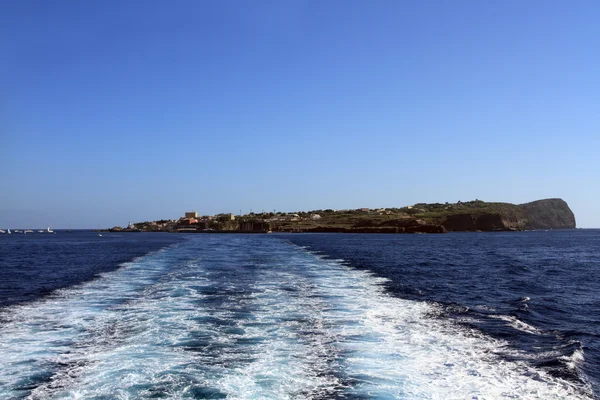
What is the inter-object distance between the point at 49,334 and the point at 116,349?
398cm

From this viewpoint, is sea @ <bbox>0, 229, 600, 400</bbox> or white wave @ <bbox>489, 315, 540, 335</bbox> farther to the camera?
white wave @ <bbox>489, 315, 540, 335</bbox>

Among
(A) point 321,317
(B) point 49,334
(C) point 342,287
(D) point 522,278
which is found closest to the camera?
(B) point 49,334

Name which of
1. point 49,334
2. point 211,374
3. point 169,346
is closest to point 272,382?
point 211,374

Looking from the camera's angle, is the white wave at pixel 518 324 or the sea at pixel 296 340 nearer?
the sea at pixel 296 340

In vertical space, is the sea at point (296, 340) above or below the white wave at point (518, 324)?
above

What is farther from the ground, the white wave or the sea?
the sea

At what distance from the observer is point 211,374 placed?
41.4ft

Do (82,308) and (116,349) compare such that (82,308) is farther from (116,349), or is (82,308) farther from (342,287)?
(342,287)

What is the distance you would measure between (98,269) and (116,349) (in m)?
31.4

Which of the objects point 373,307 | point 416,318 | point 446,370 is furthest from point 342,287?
point 446,370

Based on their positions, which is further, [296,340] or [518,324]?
[518,324]

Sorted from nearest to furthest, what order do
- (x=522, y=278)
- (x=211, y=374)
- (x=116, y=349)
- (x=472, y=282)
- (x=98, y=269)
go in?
(x=211, y=374) < (x=116, y=349) < (x=472, y=282) < (x=522, y=278) < (x=98, y=269)

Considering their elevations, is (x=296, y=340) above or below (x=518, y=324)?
above

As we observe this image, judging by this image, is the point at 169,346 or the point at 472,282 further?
the point at 472,282
